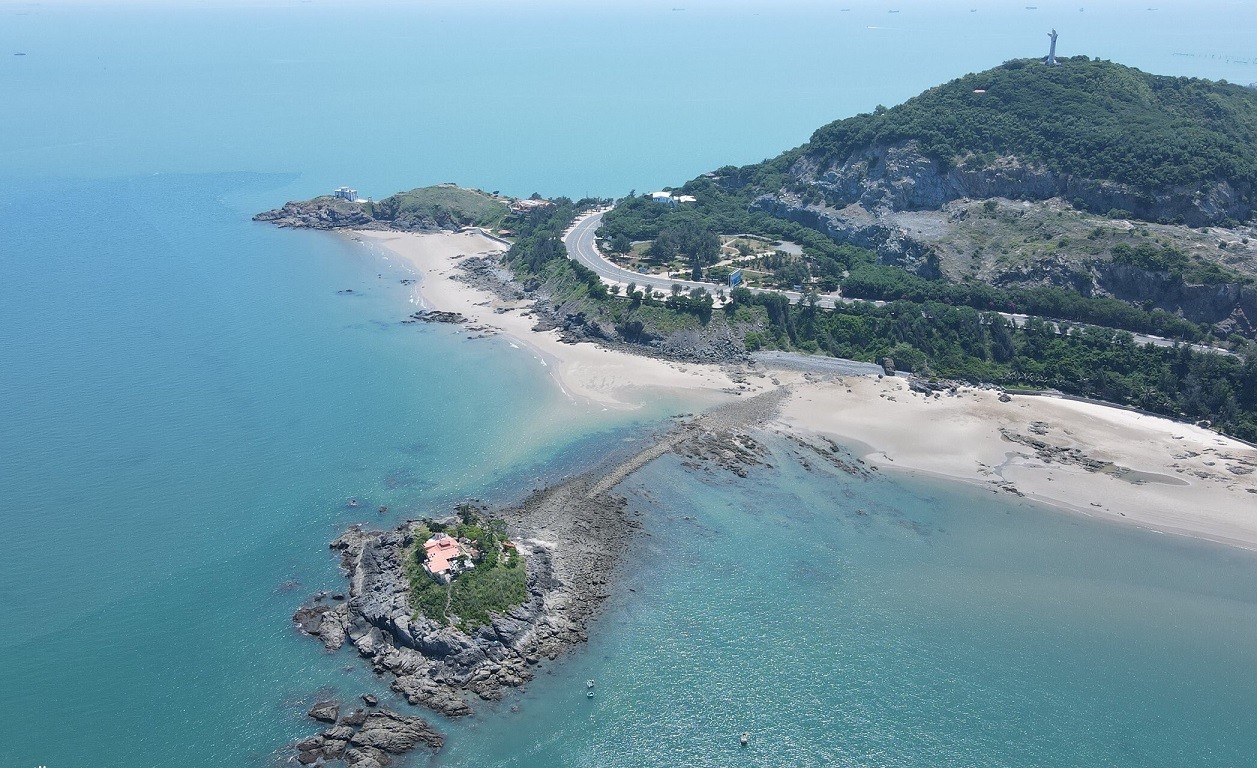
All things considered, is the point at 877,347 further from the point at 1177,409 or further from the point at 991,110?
the point at 991,110

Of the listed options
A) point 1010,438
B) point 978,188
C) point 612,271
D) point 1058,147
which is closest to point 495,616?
point 1010,438

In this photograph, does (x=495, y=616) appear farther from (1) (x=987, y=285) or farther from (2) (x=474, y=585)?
(1) (x=987, y=285)

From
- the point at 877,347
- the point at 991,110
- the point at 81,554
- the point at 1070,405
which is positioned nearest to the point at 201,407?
the point at 81,554

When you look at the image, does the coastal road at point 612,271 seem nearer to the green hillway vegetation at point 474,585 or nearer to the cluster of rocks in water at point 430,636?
the green hillway vegetation at point 474,585

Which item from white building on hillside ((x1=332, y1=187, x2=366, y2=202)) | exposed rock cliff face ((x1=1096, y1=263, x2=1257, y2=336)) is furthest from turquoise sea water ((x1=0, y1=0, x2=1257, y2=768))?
white building on hillside ((x1=332, y1=187, x2=366, y2=202))

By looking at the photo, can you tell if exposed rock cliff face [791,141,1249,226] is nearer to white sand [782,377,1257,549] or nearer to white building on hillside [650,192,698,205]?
white building on hillside [650,192,698,205]

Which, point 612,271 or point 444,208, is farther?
point 444,208

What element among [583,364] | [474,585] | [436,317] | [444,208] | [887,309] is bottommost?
[474,585]
